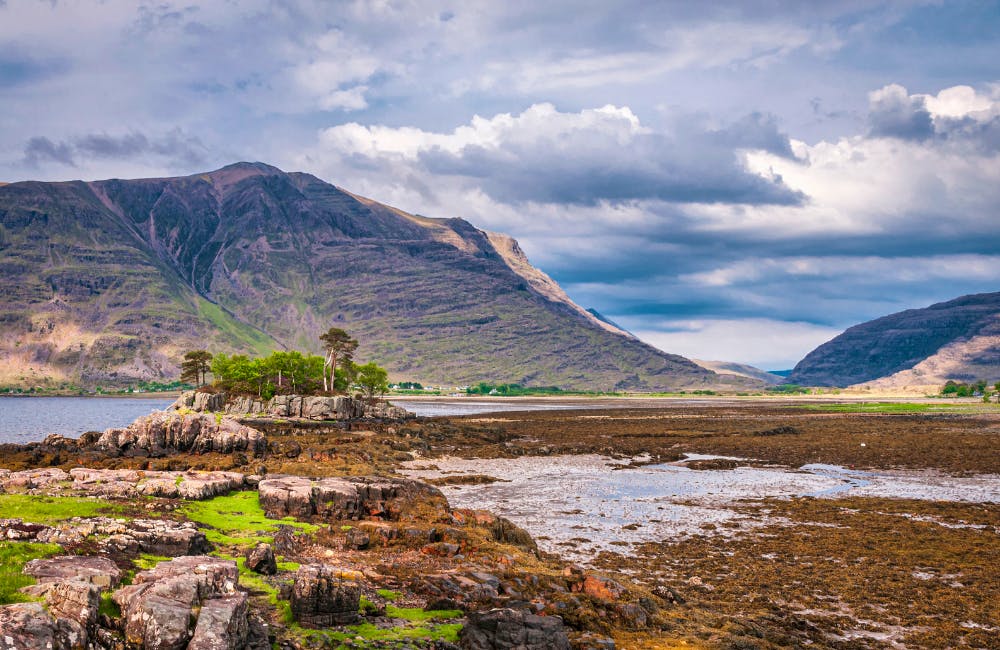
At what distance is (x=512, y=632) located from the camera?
54.1ft

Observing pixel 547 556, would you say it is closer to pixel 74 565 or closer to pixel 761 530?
pixel 761 530

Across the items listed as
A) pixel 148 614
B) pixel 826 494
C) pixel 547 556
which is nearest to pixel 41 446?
pixel 547 556

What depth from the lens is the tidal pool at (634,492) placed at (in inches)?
1421

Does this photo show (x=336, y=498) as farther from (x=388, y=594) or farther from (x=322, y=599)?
(x=322, y=599)

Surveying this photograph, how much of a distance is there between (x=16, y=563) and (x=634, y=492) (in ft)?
133

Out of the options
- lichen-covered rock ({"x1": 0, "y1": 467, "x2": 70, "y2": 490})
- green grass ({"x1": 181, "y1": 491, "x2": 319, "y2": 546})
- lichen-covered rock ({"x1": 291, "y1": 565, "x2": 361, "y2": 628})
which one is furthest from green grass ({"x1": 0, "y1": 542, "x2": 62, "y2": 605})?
lichen-covered rock ({"x1": 0, "y1": 467, "x2": 70, "y2": 490})

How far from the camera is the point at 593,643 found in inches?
687

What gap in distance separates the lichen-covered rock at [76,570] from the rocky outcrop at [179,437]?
3844 cm

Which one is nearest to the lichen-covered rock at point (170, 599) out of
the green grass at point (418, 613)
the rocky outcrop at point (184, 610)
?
the rocky outcrop at point (184, 610)

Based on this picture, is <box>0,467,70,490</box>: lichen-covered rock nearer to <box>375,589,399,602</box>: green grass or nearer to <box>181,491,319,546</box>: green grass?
<box>181,491,319,546</box>: green grass

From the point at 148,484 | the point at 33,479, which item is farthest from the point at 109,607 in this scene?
the point at 33,479

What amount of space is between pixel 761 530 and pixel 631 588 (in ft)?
51.0

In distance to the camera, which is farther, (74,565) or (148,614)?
(74,565)

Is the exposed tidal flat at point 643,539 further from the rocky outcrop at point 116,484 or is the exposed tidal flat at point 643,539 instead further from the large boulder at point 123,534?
the large boulder at point 123,534
